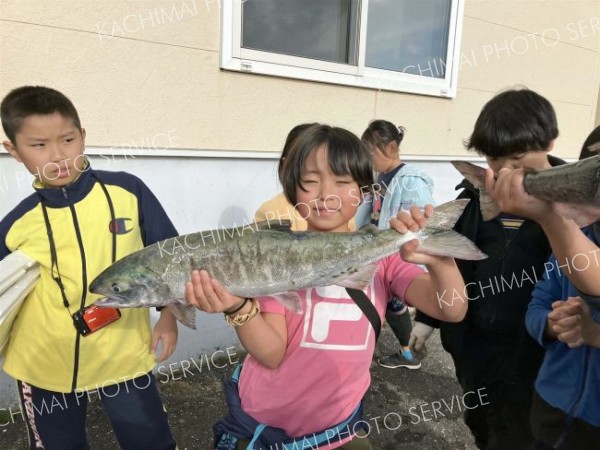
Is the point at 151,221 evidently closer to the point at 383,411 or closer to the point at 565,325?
the point at 565,325

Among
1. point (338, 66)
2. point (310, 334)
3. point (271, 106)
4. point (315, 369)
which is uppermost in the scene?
point (338, 66)

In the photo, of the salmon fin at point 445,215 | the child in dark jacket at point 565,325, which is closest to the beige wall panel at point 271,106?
the salmon fin at point 445,215

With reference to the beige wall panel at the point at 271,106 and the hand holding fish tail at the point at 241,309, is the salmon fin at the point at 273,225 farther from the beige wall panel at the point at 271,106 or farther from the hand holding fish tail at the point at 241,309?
the beige wall panel at the point at 271,106

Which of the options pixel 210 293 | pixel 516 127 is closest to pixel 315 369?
pixel 210 293

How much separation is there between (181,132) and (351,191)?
2549 mm

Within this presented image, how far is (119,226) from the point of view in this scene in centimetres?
244

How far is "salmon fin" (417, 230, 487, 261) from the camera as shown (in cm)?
176

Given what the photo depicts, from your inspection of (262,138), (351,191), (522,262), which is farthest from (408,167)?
(351,191)

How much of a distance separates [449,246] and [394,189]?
246 centimetres

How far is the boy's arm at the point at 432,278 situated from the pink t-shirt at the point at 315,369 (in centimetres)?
12

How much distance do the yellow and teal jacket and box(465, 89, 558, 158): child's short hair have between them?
2095mm

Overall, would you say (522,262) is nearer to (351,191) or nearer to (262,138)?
(351,191)

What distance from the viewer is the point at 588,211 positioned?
1.51m

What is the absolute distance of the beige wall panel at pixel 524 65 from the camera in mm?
6180
